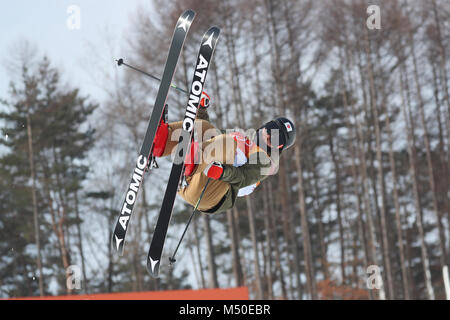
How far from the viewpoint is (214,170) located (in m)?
3.60

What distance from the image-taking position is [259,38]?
12.5 m

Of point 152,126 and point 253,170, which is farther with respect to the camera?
point 253,170

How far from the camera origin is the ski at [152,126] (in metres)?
3.84

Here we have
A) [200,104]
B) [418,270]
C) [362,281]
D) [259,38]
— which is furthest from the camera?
[418,270]

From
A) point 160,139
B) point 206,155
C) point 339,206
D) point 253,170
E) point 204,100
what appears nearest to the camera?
point 206,155

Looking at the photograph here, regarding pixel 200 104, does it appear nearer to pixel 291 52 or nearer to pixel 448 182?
pixel 291 52

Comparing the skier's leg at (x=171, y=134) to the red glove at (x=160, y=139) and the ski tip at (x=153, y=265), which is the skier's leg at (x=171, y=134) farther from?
the ski tip at (x=153, y=265)

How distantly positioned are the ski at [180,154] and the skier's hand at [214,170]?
22cm

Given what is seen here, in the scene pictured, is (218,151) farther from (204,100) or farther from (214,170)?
(204,100)

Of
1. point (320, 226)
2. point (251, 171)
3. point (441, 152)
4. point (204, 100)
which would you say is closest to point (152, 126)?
point (204, 100)

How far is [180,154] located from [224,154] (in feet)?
1.09

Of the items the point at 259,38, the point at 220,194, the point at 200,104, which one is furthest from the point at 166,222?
the point at 259,38
